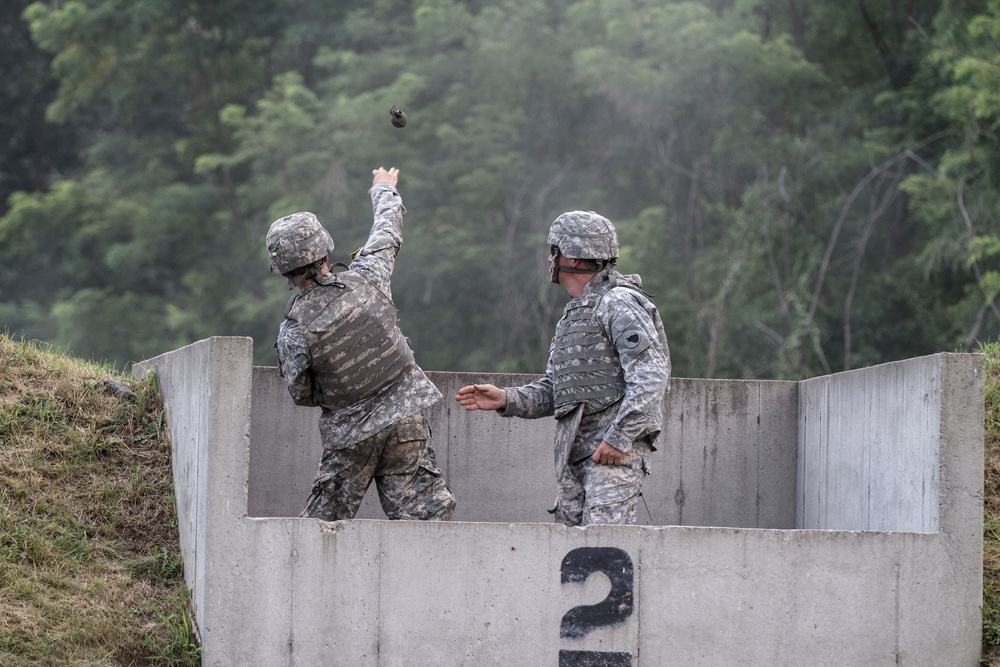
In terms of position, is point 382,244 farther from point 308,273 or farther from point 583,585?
point 583,585

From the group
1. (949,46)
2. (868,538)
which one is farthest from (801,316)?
(868,538)

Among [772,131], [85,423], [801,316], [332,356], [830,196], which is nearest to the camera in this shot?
[332,356]

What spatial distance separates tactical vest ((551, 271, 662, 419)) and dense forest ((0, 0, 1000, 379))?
41.0ft

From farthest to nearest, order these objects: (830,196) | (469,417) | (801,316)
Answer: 1. (830,196)
2. (801,316)
3. (469,417)

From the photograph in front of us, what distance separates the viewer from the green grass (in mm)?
5461

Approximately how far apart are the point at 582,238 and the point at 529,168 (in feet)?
58.2

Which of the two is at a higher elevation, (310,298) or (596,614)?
(310,298)

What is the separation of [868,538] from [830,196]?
16.2m

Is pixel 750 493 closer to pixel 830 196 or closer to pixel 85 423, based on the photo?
pixel 85 423

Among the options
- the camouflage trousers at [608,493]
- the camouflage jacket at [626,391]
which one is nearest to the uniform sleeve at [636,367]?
the camouflage jacket at [626,391]

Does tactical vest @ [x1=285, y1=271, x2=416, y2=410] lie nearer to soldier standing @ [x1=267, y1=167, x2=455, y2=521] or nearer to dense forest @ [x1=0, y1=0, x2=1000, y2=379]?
soldier standing @ [x1=267, y1=167, x2=455, y2=521]

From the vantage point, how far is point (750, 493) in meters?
7.92

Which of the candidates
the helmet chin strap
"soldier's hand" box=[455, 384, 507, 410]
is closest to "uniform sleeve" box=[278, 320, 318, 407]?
the helmet chin strap

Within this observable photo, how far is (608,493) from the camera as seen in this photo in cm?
549
